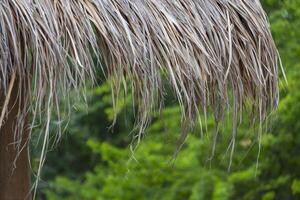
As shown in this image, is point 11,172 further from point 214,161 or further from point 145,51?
point 214,161

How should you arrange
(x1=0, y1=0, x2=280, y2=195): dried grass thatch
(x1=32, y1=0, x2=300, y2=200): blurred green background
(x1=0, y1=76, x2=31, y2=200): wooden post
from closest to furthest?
(x1=0, y1=0, x2=280, y2=195): dried grass thatch < (x1=0, y1=76, x2=31, y2=200): wooden post < (x1=32, y1=0, x2=300, y2=200): blurred green background

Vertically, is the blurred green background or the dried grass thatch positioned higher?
the dried grass thatch

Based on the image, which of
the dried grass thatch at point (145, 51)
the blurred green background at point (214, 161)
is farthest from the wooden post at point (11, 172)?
the blurred green background at point (214, 161)

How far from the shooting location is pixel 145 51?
3.12m

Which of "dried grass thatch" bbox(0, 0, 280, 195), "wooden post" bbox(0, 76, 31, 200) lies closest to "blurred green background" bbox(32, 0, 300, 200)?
"dried grass thatch" bbox(0, 0, 280, 195)

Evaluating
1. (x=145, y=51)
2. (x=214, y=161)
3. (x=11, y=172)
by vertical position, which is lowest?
(x=214, y=161)

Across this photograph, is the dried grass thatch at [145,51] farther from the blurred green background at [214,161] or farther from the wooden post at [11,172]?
the blurred green background at [214,161]

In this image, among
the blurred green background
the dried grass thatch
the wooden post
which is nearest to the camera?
the dried grass thatch

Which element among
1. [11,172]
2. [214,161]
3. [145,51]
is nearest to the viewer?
[145,51]

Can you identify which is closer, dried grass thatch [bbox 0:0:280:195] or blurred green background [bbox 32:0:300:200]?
dried grass thatch [bbox 0:0:280:195]

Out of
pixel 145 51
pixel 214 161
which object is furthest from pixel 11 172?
pixel 214 161

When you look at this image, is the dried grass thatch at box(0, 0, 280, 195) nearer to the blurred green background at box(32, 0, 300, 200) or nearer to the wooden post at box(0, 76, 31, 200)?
the wooden post at box(0, 76, 31, 200)

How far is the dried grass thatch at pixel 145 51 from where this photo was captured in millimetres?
2822

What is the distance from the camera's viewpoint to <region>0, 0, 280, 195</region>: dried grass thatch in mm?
2822
